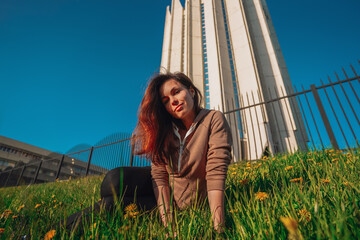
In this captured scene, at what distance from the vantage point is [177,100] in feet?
5.23

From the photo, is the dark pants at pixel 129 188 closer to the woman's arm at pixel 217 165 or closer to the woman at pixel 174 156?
the woman at pixel 174 156

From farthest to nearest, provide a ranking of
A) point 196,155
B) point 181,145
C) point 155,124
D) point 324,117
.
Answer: point 324,117 < point 155,124 < point 181,145 < point 196,155

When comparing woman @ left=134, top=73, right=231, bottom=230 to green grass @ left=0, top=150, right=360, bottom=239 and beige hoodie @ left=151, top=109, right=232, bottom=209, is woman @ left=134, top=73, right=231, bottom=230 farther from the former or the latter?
green grass @ left=0, top=150, right=360, bottom=239

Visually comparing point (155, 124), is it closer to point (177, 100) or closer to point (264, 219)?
point (177, 100)

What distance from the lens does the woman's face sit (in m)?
1.57

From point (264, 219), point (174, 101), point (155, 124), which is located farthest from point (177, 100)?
point (264, 219)

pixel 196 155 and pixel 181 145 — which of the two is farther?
pixel 181 145

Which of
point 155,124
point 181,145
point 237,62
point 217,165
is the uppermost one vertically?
point 237,62

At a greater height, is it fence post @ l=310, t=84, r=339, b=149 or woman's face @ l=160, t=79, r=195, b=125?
fence post @ l=310, t=84, r=339, b=149

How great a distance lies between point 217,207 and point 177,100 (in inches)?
35.7

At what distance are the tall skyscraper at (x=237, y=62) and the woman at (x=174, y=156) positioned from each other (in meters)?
10.6

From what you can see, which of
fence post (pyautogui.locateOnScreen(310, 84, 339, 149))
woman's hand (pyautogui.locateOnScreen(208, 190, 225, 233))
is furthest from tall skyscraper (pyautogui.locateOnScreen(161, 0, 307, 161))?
woman's hand (pyautogui.locateOnScreen(208, 190, 225, 233))

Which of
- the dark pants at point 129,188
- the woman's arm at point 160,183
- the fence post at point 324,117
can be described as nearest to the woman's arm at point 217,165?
the woman's arm at point 160,183

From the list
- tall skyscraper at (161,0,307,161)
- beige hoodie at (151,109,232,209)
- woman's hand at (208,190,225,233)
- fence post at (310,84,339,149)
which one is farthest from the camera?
tall skyscraper at (161,0,307,161)
